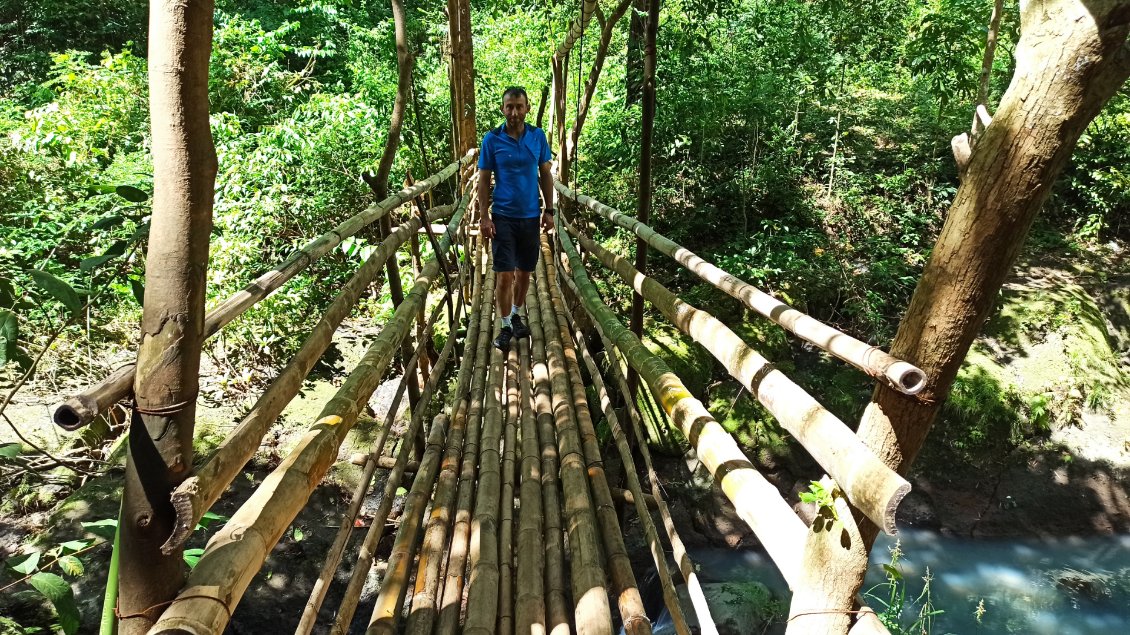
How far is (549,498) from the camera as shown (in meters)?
2.17

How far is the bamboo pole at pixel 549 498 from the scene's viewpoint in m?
1.70

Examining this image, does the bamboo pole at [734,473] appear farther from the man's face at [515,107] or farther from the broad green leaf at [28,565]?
the man's face at [515,107]

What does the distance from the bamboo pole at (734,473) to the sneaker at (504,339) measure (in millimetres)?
1372

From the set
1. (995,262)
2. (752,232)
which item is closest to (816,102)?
(752,232)

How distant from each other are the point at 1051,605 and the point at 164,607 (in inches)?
198

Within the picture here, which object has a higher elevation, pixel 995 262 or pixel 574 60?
pixel 574 60

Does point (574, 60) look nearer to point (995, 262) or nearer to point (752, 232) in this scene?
point (752, 232)

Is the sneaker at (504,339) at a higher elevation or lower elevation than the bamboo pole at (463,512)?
higher

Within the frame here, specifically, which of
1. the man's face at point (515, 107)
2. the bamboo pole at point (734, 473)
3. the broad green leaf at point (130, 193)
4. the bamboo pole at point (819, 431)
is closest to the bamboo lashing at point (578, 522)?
the bamboo pole at point (734, 473)

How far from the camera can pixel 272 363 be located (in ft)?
16.1

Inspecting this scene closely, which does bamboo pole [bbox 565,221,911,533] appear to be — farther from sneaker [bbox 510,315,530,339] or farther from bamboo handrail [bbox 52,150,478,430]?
sneaker [bbox 510,315,530,339]

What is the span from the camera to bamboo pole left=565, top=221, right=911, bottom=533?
0.78 m

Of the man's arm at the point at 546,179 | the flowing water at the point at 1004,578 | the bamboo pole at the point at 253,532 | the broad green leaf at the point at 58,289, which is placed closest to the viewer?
the bamboo pole at the point at 253,532

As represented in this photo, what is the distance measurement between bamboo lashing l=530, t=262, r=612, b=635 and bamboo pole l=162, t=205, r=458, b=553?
868 millimetres
